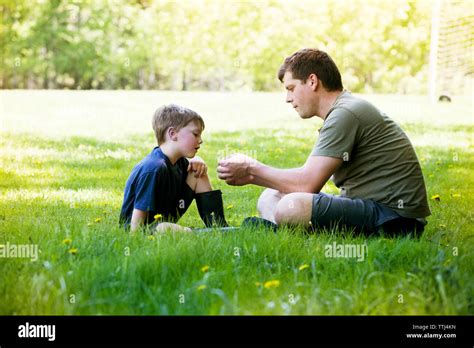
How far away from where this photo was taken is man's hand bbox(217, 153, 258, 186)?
4.13 meters

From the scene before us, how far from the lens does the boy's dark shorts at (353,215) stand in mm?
4047

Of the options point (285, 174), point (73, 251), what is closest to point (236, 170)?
point (285, 174)

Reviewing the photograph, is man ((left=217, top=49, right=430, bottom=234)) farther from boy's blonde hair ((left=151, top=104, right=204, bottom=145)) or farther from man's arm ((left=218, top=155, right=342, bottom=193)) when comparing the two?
boy's blonde hair ((left=151, top=104, right=204, bottom=145))

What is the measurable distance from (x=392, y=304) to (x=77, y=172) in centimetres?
475

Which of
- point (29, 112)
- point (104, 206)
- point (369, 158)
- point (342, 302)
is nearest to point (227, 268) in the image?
point (342, 302)

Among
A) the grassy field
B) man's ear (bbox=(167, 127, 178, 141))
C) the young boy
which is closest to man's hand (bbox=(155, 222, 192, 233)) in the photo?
the young boy

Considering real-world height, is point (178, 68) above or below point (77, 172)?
above

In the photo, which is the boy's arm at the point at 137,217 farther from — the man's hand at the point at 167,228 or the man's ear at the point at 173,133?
the man's ear at the point at 173,133

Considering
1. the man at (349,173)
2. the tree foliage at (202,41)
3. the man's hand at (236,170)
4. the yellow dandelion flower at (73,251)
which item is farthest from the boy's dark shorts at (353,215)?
the tree foliage at (202,41)

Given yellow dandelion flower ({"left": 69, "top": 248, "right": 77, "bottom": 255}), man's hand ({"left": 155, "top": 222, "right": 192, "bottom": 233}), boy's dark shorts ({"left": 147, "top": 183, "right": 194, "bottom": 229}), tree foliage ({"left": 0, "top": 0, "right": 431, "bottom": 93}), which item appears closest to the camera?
yellow dandelion flower ({"left": 69, "top": 248, "right": 77, "bottom": 255})

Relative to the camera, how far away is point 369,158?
415 cm

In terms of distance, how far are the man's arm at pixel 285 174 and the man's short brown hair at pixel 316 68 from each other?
552 millimetres

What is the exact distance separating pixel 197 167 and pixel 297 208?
0.91 meters

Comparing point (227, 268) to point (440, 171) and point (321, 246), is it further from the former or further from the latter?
point (440, 171)
